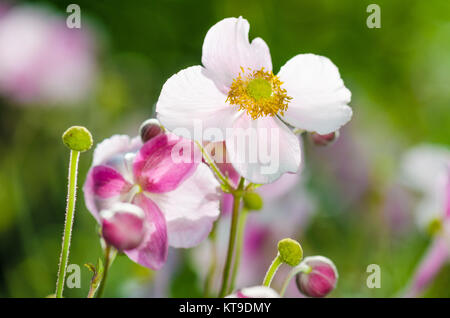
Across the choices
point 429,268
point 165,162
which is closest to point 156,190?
point 165,162

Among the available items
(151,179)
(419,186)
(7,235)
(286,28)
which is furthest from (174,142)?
(286,28)

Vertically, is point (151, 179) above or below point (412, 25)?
below

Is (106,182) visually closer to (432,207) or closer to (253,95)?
(253,95)
